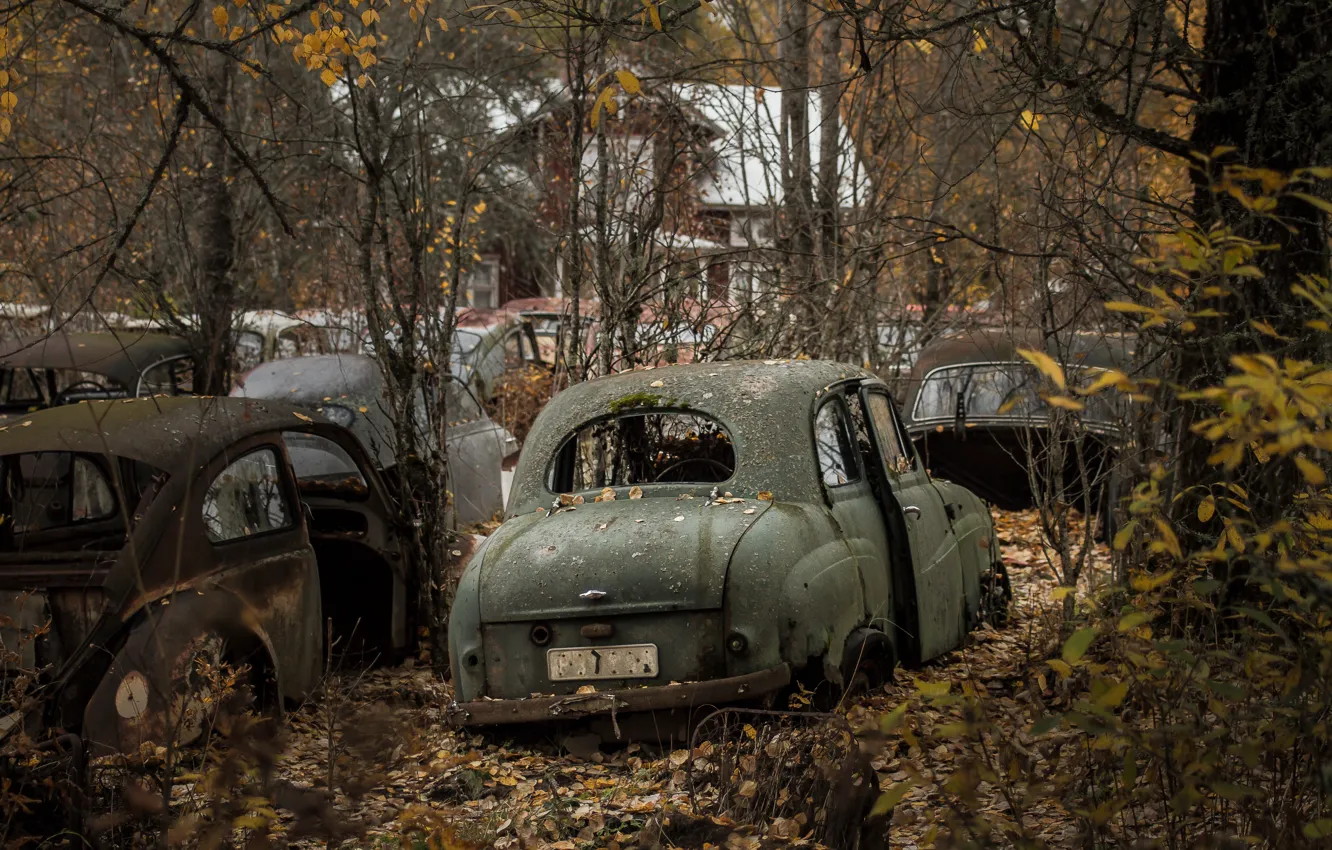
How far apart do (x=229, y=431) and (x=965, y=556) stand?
4.17m

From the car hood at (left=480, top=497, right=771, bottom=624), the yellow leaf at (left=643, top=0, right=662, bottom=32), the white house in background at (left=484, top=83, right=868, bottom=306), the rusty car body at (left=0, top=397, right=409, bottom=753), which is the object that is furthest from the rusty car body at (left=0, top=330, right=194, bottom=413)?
the yellow leaf at (left=643, top=0, right=662, bottom=32)

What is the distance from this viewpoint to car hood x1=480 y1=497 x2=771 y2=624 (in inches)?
214

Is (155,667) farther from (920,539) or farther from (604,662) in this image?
(920,539)

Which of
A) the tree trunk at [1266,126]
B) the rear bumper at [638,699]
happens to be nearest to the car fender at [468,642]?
the rear bumper at [638,699]

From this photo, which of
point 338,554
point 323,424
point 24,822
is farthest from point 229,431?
point 24,822

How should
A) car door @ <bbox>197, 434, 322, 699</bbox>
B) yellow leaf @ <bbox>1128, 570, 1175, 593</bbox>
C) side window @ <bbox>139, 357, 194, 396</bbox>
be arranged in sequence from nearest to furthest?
yellow leaf @ <bbox>1128, 570, 1175, 593</bbox>, car door @ <bbox>197, 434, 322, 699</bbox>, side window @ <bbox>139, 357, 194, 396</bbox>

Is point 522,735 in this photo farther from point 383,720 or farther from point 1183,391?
point 1183,391

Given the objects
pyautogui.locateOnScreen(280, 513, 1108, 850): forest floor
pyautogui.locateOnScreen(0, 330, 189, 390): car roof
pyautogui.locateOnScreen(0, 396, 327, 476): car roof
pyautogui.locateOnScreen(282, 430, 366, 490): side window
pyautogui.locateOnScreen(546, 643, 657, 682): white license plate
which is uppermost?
pyautogui.locateOnScreen(0, 330, 189, 390): car roof

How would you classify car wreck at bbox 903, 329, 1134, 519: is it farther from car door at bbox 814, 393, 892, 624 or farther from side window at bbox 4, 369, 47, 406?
side window at bbox 4, 369, 47, 406

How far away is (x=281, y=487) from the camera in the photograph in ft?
22.3

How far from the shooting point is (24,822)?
4422 millimetres

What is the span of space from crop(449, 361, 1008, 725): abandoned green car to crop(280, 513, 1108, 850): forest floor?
10.0 inches

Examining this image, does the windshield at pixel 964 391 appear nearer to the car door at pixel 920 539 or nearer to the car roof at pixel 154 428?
the car door at pixel 920 539

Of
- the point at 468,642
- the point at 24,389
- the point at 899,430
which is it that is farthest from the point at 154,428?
the point at 24,389
